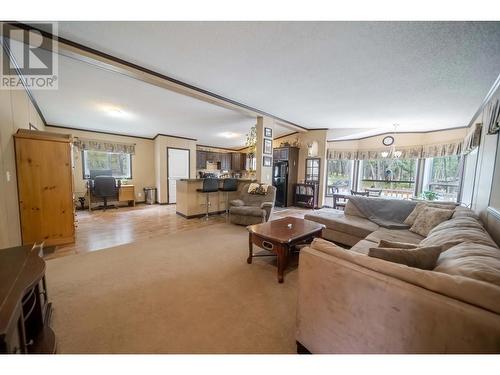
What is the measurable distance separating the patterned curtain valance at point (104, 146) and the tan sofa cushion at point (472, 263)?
7251 millimetres

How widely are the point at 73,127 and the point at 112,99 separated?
2.61 metres

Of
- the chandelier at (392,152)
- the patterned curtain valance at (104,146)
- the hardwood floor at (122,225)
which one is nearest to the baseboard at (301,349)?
the hardwood floor at (122,225)

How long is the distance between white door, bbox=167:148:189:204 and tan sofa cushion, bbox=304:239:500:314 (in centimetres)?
640

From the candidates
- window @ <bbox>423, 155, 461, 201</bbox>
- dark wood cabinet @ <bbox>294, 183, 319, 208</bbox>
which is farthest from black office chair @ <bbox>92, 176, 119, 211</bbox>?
window @ <bbox>423, 155, 461, 201</bbox>

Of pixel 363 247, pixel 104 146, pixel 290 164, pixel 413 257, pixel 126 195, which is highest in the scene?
pixel 104 146

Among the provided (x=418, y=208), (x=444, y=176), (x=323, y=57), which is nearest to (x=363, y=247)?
(x=418, y=208)

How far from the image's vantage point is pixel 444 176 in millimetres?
5250

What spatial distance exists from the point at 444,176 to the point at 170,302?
22.7 ft

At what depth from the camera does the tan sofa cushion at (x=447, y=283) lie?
2.46 ft

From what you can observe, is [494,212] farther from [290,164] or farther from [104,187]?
[104,187]

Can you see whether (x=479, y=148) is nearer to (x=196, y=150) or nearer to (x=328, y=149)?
(x=328, y=149)

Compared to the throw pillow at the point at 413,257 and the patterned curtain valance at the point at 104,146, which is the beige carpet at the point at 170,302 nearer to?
the throw pillow at the point at 413,257
